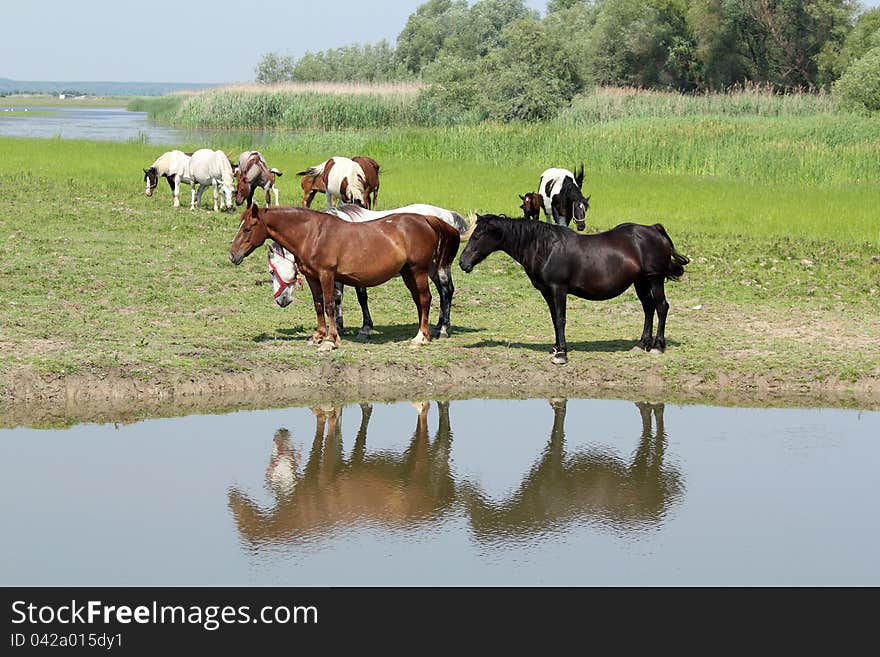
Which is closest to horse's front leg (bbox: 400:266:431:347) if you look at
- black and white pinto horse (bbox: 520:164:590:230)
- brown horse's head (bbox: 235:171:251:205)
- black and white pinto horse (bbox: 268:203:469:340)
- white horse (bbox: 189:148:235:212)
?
black and white pinto horse (bbox: 268:203:469:340)

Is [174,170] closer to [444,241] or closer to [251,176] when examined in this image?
[251,176]

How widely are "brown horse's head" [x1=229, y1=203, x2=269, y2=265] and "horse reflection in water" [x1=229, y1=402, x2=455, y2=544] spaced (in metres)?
2.35

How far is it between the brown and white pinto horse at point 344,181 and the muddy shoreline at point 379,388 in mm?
9546

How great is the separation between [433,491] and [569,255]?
3.96 metres

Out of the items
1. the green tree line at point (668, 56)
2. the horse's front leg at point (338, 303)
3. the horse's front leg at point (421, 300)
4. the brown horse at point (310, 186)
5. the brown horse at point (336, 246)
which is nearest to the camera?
the brown horse at point (336, 246)

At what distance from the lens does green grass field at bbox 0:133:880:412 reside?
11797 mm

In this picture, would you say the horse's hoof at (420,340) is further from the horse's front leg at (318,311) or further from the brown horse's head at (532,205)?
the brown horse's head at (532,205)

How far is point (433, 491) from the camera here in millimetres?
8664

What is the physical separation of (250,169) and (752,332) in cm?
1189

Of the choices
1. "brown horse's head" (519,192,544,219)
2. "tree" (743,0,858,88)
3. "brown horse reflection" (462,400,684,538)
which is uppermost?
"tree" (743,0,858,88)

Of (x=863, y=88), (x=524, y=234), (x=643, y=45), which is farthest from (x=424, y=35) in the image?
(x=524, y=234)

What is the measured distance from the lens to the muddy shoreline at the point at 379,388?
1065 centimetres

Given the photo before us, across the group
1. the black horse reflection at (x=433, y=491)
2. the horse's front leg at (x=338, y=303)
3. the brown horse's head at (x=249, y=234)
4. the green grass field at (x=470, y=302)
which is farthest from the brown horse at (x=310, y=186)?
the black horse reflection at (x=433, y=491)

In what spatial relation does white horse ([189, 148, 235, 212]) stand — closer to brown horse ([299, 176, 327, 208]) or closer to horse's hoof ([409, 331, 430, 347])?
brown horse ([299, 176, 327, 208])
